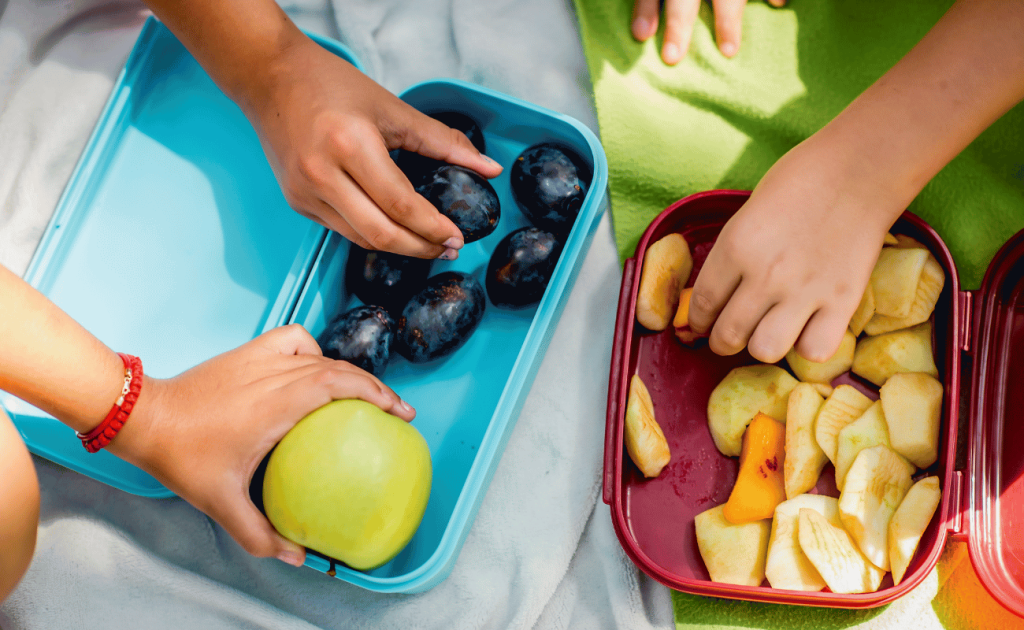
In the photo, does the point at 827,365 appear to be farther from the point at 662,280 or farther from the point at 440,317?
the point at 440,317

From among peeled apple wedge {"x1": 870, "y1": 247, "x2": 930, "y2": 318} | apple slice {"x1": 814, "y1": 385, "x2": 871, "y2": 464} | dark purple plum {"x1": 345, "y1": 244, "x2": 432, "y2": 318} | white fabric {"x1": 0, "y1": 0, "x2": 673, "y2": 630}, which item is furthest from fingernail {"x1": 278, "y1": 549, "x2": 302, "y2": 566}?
peeled apple wedge {"x1": 870, "y1": 247, "x2": 930, "y2": 318}

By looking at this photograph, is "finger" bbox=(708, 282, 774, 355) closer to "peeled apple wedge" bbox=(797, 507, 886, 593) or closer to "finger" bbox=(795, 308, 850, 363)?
"finger" bbox=(795, 308, 850, 363)

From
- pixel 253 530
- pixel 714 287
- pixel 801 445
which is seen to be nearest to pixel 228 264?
pixel 253 530

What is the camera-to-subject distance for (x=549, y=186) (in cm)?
71

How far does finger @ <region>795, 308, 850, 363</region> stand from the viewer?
0.63m

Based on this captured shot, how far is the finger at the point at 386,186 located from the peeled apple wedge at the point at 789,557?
0.41m

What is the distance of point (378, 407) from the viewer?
0.65 meters

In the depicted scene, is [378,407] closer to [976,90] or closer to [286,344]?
[286,344]

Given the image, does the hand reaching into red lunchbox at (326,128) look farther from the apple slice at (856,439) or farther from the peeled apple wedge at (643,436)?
the apple slice at (856,439)

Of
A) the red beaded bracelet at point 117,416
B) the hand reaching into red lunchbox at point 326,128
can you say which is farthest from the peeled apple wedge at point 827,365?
the red beaded bracelet at point 117,416

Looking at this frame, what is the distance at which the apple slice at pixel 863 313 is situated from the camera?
2.16 feet

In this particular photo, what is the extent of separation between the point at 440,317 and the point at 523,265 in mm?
99

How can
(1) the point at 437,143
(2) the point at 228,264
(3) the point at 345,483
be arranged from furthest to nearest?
1. (2) the point at 228,264
2. (1) the point at 437,143
3. (3) the point at 345,483

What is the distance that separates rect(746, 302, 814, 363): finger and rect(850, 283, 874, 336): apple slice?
0.07m
